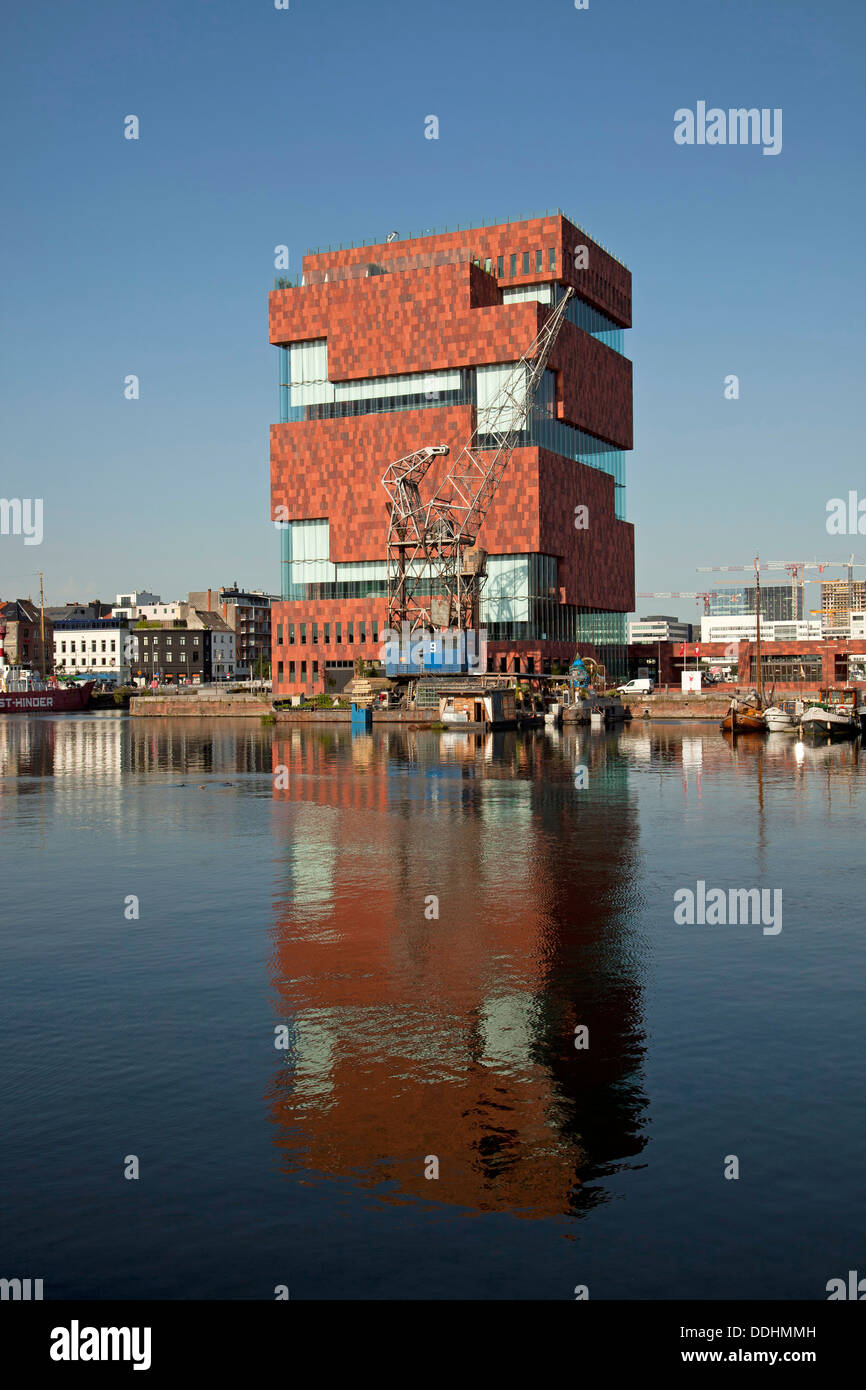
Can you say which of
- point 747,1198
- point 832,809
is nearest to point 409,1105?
point 747,1198

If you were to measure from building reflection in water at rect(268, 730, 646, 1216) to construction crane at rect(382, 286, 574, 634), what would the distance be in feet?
356

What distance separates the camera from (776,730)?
408ft

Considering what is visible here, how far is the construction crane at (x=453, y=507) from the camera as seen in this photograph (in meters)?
156

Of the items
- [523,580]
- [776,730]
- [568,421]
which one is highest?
[568,421]

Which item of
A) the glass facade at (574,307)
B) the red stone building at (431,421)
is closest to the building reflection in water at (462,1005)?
the red stone building at (431,421)

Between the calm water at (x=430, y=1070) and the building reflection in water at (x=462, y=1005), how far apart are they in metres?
0.07

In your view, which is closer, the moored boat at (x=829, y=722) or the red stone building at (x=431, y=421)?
the moored boat at (x=829, y=722)

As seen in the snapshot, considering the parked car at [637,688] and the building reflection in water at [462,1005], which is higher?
the parked car at [637,688]

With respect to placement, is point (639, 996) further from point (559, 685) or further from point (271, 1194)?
point (559, 685)

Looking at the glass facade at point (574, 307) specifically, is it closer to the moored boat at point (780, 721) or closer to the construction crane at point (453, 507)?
the construction crane at point (453, 507)

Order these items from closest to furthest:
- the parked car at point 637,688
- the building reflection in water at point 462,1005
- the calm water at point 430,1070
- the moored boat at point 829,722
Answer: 1. the calm water at point 430,1070
2. the building reflection in water at point 462,1005
3. the moored boat at point 829,722
4. the parked car at point 637,688

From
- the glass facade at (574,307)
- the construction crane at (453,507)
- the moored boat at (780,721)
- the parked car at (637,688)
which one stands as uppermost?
the glass facade at (574,307)

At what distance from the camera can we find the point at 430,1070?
18.1 metres
